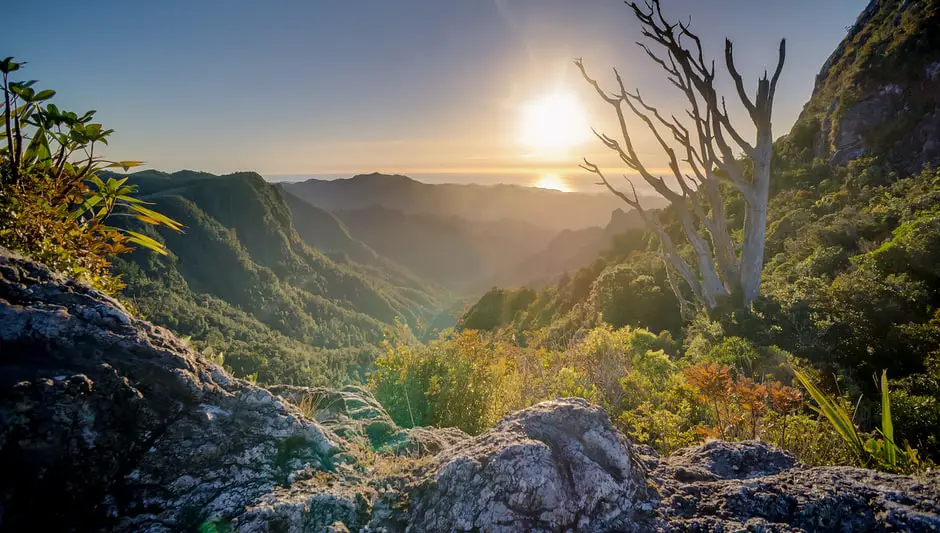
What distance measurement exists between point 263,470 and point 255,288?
482 ft

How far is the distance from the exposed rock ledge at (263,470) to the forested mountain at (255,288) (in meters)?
72.9

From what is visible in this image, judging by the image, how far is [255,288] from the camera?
132 m

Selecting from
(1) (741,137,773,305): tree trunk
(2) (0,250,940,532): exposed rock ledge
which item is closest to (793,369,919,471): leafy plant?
(2) (0,250,940,532): exposed rock ledge

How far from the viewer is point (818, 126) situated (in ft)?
78.9

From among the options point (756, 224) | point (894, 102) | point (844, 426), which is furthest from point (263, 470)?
point (894, 102)

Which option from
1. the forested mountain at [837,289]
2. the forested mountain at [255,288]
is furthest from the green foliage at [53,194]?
the forested mountain at [255,288]

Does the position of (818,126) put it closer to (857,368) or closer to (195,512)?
(857,368)

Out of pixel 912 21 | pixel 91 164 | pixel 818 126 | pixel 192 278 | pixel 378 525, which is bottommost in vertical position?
pixel 192 278

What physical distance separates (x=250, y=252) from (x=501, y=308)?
14537 cm

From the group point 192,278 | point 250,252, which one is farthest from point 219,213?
point 192,278

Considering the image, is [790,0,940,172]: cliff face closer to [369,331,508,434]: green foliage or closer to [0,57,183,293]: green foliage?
[369,331,508,434]: green foliage

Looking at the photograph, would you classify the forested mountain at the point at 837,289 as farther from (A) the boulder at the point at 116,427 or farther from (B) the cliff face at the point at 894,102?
(A) the boulder at the point at 116,427

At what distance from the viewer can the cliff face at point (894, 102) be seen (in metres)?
16.4

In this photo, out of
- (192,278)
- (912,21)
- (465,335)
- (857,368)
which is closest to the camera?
(465,335)
